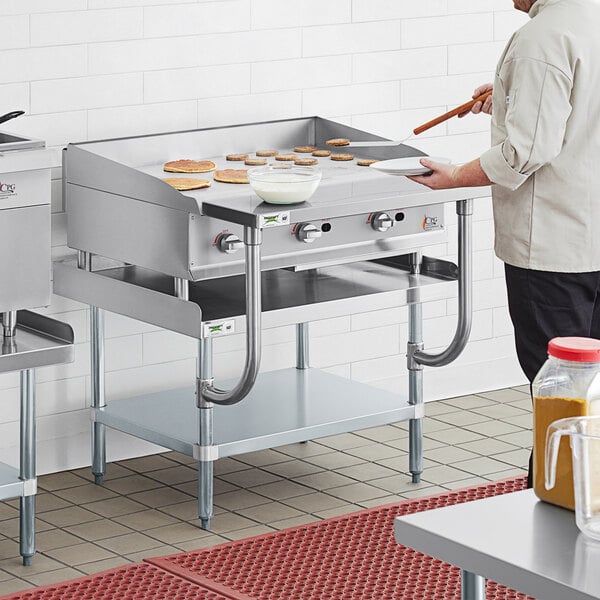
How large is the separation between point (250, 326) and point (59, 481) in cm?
121

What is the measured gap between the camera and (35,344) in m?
4.19

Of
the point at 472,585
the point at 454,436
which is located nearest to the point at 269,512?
the point at 454,436

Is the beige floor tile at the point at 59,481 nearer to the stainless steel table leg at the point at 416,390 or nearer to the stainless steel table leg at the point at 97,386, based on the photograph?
the stainless steel table leg at the point at 97,386

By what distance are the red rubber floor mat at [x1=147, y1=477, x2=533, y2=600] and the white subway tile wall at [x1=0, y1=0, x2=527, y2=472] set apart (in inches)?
42.0

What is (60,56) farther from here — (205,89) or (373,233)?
(373,233)

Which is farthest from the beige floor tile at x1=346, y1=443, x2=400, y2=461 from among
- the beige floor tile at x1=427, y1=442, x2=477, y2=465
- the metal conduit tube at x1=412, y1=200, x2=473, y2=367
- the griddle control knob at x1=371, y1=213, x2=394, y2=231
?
the griddle control knob at x1=371, y1=213, x2=394, y2=231

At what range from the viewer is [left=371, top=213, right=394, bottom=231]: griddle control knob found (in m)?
4.69

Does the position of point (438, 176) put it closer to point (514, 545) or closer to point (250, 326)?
point (250, 326)

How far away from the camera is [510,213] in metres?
4.07

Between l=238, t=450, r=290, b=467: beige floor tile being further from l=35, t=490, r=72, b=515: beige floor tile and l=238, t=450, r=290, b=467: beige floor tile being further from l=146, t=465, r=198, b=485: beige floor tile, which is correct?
l=35, t=490, r=72, b=515: beige floor tile

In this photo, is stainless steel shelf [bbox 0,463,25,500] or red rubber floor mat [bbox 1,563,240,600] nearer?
red rubber floor mat [bbox 1,563,240,600]

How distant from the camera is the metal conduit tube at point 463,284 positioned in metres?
4.71

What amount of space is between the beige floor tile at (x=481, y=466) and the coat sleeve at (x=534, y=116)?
166 cm

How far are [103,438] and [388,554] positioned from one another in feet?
4.11
